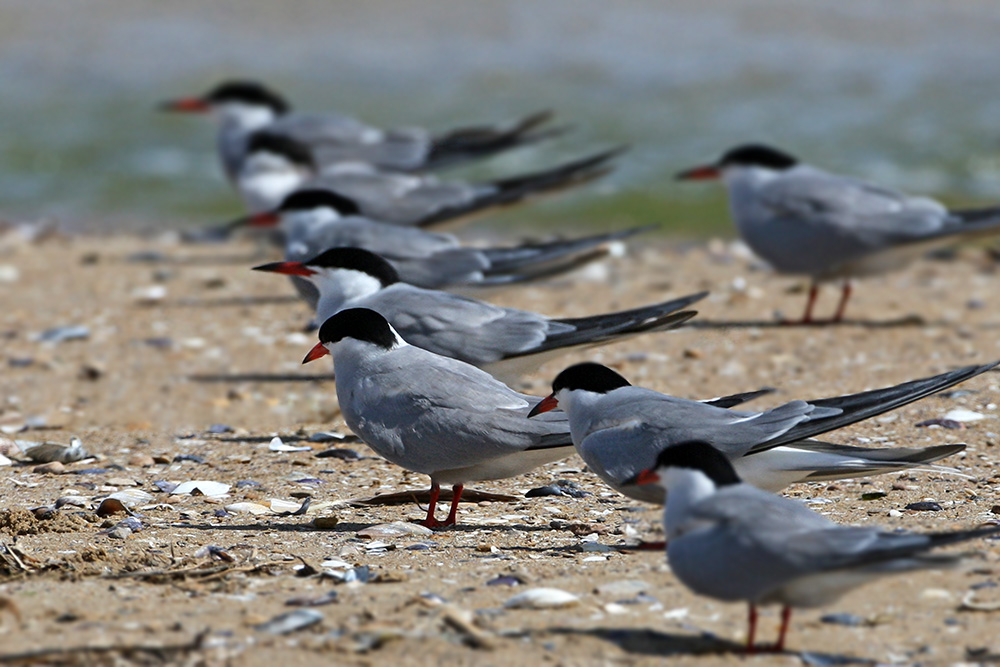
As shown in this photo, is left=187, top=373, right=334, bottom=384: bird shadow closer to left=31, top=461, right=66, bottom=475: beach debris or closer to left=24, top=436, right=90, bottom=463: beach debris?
left=24, top=436, right=90, bottom=463: beach debris

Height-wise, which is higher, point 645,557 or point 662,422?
point 662,422

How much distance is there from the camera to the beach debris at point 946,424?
4516 mm

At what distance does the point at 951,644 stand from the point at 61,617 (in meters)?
1.69

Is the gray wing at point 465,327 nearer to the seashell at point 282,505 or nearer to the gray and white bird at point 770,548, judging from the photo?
the seashell at point 282,505

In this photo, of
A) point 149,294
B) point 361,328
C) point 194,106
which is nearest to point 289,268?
point 361,328

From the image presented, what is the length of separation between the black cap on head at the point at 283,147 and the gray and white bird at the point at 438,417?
17.8 ft

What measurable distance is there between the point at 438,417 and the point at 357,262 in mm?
1435

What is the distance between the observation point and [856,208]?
267 inches

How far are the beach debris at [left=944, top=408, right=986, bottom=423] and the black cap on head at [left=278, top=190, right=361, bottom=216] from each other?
326 cm

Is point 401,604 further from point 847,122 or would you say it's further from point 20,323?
point 847,122

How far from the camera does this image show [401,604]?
2832mm

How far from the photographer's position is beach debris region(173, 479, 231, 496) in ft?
13.4

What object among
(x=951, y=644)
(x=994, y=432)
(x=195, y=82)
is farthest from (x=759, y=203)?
A: (x=195, y=82)

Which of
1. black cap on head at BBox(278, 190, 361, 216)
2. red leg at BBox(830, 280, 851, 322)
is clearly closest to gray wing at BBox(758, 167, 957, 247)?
red leg at BBox(830, 280, 851, 322)
